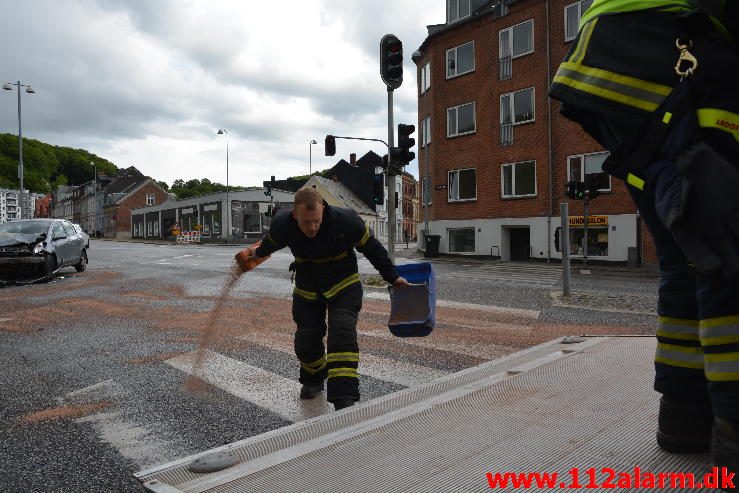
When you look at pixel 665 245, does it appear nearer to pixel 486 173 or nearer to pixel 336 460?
pixel 336 460

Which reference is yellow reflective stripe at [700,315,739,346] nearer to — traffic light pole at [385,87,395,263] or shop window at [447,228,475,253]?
traffic light pole at [385,87,395,263]

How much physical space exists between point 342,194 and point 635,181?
6553 centimetres

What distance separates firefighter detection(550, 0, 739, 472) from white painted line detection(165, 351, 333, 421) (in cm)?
239

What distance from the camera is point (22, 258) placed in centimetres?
1255

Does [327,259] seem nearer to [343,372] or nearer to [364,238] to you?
[364,238]

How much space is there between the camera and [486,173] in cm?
2566

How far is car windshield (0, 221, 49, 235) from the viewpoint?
13.2 meters

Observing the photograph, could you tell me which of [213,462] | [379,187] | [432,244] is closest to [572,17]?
[432,244]

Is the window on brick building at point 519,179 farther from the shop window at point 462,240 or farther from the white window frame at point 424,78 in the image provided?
the white window frame at point 424,78

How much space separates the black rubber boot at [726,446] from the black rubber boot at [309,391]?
9.35 feet

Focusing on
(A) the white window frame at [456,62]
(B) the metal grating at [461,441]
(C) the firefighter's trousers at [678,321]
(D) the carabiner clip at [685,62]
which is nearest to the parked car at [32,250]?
(B) the metal grating at [461,441]

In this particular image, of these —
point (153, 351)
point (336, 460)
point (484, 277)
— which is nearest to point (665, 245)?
point (336, 460)

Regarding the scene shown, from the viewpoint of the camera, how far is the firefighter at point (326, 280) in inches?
140

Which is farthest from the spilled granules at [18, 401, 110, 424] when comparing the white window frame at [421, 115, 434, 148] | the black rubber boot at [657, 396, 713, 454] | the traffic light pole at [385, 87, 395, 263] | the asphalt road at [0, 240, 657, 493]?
the white window frame at [421, 115, 434, 148]
